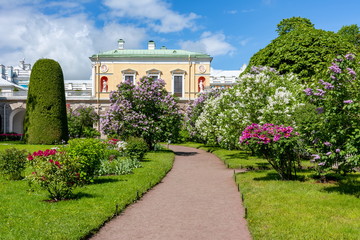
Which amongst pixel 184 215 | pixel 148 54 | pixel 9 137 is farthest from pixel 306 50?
pixel 9 137

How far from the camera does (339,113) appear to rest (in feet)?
27.7

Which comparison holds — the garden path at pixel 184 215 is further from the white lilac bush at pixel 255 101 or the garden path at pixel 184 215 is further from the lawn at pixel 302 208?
the white lilac bush at pixel 255 101

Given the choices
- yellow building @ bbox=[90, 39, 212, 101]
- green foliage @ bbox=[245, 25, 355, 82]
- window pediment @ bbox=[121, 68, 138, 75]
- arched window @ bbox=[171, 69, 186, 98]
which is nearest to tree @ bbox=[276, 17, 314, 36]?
green foliage @ bbox=[245, 25, 355, 82]

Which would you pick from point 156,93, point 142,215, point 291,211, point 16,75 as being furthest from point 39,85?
point 16,75

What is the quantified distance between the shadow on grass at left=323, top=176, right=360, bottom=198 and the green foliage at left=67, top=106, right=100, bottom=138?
2888 cm

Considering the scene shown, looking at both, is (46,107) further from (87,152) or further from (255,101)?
(255,101)

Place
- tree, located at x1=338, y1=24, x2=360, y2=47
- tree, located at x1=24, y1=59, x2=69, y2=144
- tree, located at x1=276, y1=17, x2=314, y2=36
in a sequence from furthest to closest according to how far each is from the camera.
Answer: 1. tree, located at x1=338, y1=24, x2=360, y2=47
2. tree, located at x1=276, y1=17, x2=314, y2=36
3. tree, located at x1=24, y1=59, x2=69, y2=144

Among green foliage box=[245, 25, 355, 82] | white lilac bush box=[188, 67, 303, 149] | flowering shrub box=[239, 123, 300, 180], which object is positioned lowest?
flowering shrub box=[239, 123, 300, 180]

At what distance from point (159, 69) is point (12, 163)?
120 ft

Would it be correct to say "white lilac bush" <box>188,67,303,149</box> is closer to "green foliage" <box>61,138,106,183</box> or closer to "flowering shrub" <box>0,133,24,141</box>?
"green foliage" <box>61,138,106,183</box>

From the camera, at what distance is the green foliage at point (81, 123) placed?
35.5 meters

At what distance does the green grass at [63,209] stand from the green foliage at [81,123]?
79.9 ft

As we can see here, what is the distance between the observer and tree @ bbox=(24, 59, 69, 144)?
2727 centimetres

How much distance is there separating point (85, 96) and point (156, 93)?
22911 millimetres
